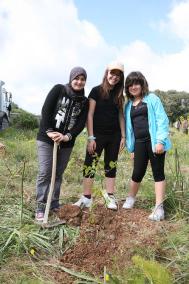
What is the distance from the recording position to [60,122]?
14.0ft

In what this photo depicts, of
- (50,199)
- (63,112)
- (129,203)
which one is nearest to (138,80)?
(63,112)

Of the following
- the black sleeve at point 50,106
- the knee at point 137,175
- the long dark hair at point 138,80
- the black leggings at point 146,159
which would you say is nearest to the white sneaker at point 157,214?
the black leggings at point 146,159

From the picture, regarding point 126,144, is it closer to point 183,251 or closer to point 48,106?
point 48,106

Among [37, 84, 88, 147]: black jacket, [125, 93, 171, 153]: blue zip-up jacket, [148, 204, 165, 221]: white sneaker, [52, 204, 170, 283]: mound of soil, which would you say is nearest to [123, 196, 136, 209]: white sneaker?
[52, 204, 170, 283]: mound of soil

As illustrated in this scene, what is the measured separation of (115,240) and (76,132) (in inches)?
46.0

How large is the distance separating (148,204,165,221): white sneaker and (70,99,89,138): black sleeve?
1.15m

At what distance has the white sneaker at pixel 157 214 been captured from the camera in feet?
14.3

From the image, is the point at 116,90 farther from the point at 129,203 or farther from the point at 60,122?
the point at 129,203

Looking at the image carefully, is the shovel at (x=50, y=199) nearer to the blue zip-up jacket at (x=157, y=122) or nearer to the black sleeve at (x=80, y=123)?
the black sleeve at (x=80, y=123)

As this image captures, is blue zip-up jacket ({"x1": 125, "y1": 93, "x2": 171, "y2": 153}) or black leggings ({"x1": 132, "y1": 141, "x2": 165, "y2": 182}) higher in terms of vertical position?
blue zip-up jacket ({"x1": 125, "y1": 93, "x2": 171, "y2": 153})

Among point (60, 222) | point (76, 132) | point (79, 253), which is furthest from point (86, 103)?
point (79, 253)

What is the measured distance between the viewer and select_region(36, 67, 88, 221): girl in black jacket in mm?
4203

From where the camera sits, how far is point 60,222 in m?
4.16

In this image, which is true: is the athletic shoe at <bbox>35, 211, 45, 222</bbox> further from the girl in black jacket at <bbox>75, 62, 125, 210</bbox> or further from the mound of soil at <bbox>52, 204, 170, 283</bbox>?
the girl in black jacket at <bbox>75, 62, 125, 210</bbox>
